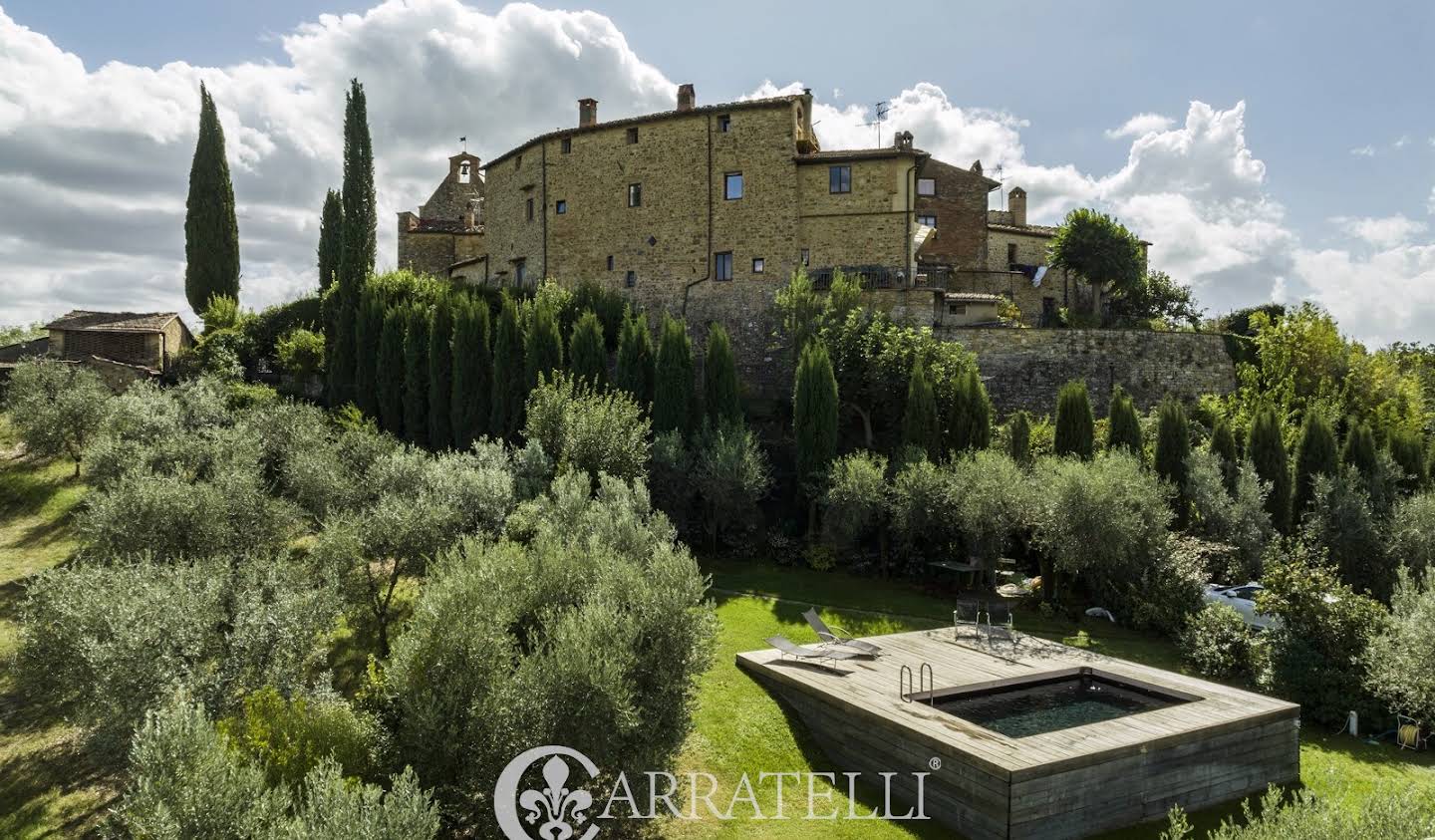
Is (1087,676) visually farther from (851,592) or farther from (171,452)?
(171,452)

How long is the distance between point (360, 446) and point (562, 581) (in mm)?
12360

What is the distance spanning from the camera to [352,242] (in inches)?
1443

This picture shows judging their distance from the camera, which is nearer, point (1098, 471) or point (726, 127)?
point (1098, 471)

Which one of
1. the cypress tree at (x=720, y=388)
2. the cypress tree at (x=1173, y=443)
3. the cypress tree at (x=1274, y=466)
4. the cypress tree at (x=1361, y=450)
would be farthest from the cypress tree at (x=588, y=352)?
the cypress tree at (x=1361, y=450)

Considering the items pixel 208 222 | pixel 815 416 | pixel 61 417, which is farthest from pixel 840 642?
pixel 208 222

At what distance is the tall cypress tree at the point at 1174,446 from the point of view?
26.5 metres

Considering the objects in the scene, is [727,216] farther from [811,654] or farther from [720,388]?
[811,654]

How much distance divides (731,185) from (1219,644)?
86.9ft

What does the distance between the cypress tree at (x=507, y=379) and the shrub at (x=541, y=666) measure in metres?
15.9

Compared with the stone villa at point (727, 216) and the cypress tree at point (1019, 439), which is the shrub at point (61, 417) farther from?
the cypress tree at point (1019, 439)

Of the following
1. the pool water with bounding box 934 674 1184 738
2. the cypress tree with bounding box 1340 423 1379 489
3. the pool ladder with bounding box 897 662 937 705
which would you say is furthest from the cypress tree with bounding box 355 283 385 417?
the cypress tree with bounding box 1340 423 1379 489

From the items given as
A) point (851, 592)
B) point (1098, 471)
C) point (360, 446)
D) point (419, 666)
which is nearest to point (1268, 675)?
point (1098, 471)

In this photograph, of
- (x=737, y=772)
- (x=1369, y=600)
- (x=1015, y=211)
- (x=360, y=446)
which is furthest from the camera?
(x=1015, y=211)

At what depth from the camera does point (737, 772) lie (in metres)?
13.4
